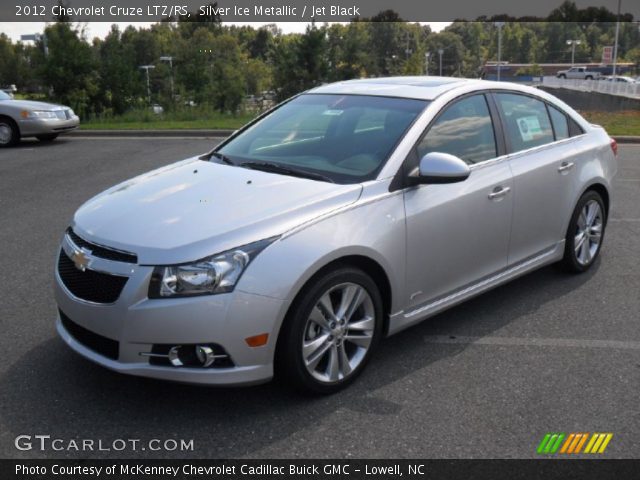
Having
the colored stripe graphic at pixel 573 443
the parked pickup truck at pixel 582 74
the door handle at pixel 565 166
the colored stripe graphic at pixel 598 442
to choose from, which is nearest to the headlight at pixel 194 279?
the colored stripe graphic at pixel 573 443

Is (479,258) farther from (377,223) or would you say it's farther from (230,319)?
(230,319)

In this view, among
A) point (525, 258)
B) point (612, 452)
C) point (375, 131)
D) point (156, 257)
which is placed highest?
point (375, 131)

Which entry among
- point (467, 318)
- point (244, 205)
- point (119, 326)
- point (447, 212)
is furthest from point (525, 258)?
point (119, 326)

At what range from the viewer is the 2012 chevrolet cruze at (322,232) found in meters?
3.32

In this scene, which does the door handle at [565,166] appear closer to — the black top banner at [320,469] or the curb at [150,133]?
the black top banner at [320,469]

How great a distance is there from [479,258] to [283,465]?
80.9 inches

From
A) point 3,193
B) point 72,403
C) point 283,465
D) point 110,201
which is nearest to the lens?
point 283,465

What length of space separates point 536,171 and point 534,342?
1259 millimetres

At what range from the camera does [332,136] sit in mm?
4566

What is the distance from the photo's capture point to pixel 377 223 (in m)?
3.83

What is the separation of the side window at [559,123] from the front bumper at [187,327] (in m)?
3.14

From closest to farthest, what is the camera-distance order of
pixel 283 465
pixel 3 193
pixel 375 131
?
pixel 283 465 → pixel 375 131 → pixel 3 193

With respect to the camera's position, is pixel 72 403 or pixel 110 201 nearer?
pixel 72 403

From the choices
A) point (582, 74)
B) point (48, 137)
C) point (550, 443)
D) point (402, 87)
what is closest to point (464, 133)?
point (402, 87)
